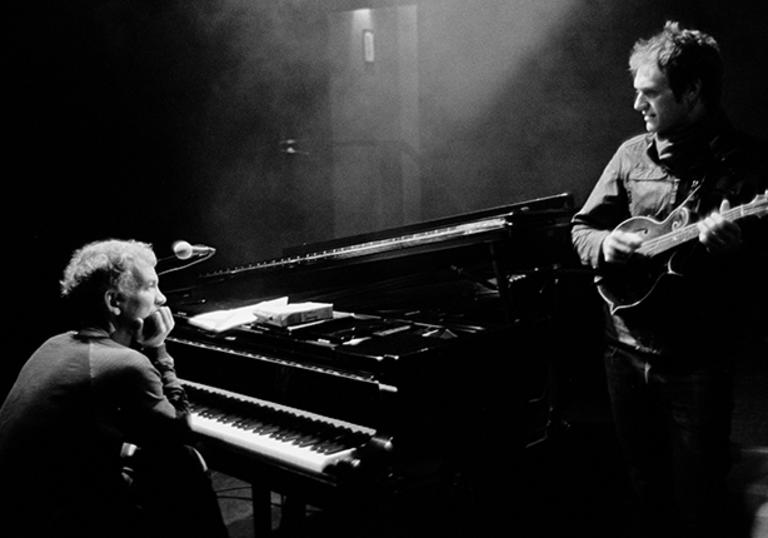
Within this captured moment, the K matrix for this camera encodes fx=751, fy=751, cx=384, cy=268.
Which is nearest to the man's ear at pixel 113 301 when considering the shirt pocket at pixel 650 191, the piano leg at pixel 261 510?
the piano leg at pixel 261 510

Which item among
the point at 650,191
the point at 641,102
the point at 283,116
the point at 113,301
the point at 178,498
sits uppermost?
the point at 641,102

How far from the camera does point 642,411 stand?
2297 mm

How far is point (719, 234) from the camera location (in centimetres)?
206

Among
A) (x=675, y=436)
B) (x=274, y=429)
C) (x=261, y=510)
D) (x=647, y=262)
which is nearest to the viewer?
(x=675, y=436)

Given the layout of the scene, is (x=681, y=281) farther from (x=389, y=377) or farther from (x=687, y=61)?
(x=389, y=377)

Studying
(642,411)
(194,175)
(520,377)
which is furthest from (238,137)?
(642,411)

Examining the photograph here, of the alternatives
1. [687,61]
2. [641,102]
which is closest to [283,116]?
[641,102]

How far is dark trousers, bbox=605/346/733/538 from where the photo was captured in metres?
2.17

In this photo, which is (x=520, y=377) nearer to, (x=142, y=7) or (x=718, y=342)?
(x=718, y=342)

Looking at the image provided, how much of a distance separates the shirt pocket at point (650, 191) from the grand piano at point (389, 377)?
1.15 ft

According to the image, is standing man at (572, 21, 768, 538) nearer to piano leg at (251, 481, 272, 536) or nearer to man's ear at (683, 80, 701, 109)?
man's ear at (683, 80, 701, 109)

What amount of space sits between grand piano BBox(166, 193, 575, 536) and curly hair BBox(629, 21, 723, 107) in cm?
64

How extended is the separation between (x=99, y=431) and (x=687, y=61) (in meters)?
2.02

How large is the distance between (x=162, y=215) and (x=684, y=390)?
338 cm
